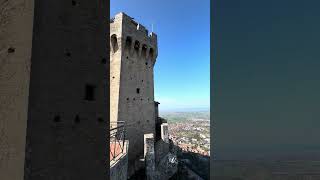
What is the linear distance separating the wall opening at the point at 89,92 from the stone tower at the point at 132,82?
16692mm

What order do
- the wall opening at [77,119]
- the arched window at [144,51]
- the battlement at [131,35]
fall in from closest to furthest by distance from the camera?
the wall opening at [77,119], the battlement at [131,35], the arched window at [144,51]

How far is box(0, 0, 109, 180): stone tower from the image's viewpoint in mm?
4449

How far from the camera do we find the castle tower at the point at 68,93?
4672mm

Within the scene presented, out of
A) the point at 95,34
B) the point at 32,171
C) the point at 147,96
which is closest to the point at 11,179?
the point at 32,171

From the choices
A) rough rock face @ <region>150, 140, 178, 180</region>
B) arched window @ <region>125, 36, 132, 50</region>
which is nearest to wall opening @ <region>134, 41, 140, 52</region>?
arched window @ <region>125, 36, 132, 50</region>

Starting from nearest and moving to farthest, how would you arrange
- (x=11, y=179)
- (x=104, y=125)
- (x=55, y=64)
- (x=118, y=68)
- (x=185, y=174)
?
1. (x=11, y=179)
2. (x=55, y=64)
3. (x=104, y=125)
4. (x=118, y=68)
5. (x=185, y=174)

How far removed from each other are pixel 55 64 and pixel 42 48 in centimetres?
36

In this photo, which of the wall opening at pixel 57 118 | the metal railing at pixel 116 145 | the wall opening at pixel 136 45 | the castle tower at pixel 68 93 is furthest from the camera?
the wall opening at pixel 136 45

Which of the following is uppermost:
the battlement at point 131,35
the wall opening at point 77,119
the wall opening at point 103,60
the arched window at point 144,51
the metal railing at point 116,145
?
the battlement at point 131,35

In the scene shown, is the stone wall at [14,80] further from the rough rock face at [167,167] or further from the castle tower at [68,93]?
the rough rock face at [167,167]

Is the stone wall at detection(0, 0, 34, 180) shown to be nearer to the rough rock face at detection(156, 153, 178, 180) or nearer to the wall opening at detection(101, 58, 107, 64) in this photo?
the wall opening at detection(101, 58, 107, 64)

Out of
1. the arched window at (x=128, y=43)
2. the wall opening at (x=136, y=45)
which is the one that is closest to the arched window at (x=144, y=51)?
the wall opening at (x=136, y=45)

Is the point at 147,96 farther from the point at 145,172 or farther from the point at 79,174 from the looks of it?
the point at 79,174

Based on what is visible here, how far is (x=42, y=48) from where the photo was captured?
4.86 meters
